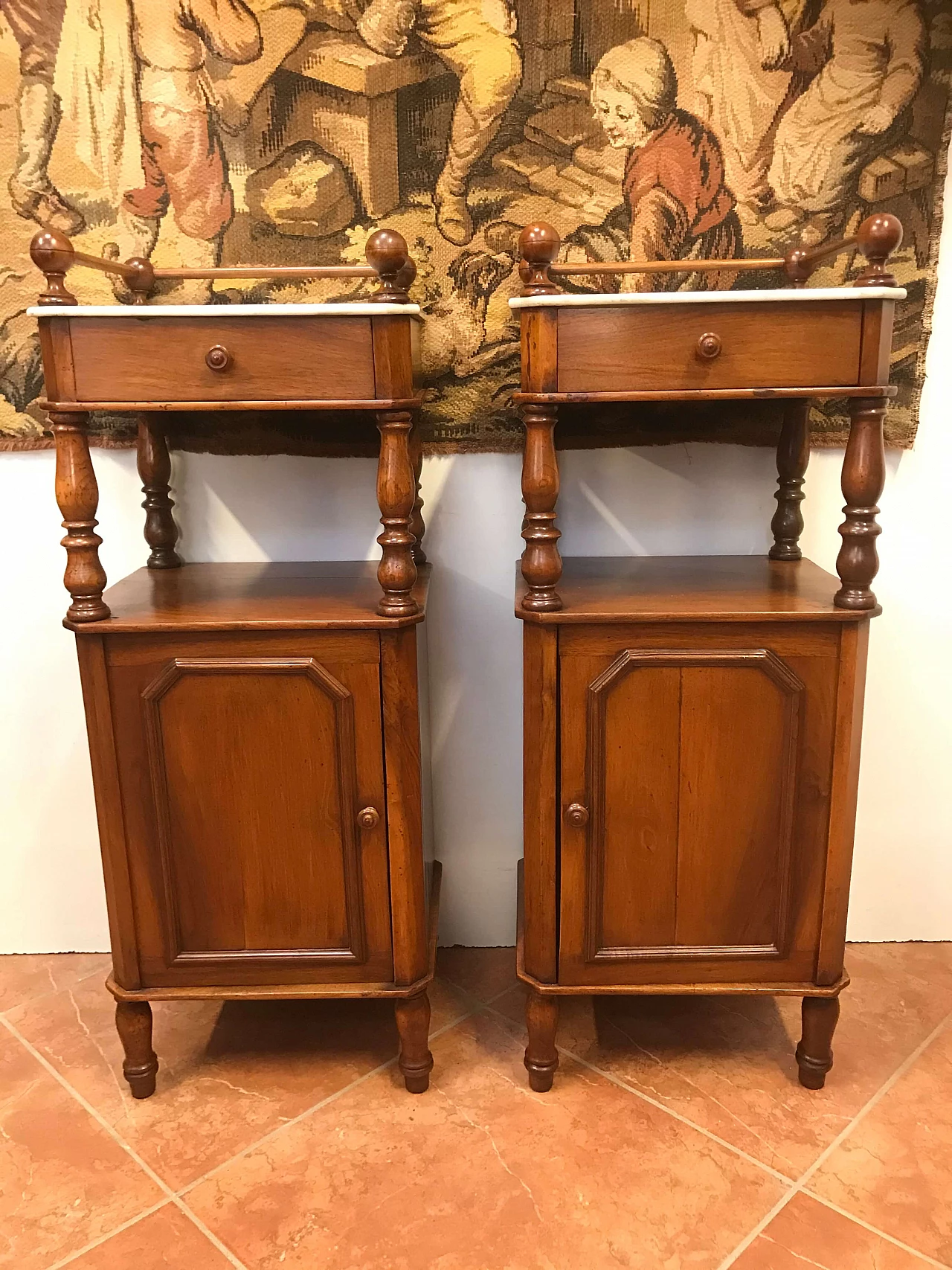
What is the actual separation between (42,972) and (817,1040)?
4.87 feet

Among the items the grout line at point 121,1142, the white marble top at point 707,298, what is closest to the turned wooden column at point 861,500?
the white marble top at point 707,298

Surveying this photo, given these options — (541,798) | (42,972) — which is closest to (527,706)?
(541,798)

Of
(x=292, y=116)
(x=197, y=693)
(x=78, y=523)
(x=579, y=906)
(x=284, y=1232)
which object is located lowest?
(x=284, y=1232)

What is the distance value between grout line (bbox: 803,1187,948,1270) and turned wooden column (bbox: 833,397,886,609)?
2.76 feet

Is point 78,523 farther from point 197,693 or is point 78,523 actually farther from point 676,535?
point 676,535

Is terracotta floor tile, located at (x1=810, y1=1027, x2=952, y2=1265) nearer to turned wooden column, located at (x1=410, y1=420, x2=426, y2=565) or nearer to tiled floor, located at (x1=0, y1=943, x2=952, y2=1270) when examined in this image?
tiled floor, located at (x1=0, y1=943, x2=952, y2=1270)

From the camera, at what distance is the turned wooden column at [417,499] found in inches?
68.9

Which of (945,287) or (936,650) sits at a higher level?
(945,287)

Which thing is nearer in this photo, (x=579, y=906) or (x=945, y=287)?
(x=579, y=906)

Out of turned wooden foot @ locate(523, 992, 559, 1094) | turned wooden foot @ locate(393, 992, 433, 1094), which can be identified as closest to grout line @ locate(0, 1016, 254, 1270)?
turned wooden foot @ locate(393, 992, 433, 1094)

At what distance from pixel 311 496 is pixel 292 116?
2.10 feet

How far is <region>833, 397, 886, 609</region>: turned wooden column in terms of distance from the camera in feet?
4.56

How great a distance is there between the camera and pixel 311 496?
6.10 feet

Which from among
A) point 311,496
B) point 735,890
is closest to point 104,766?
point 311,496
